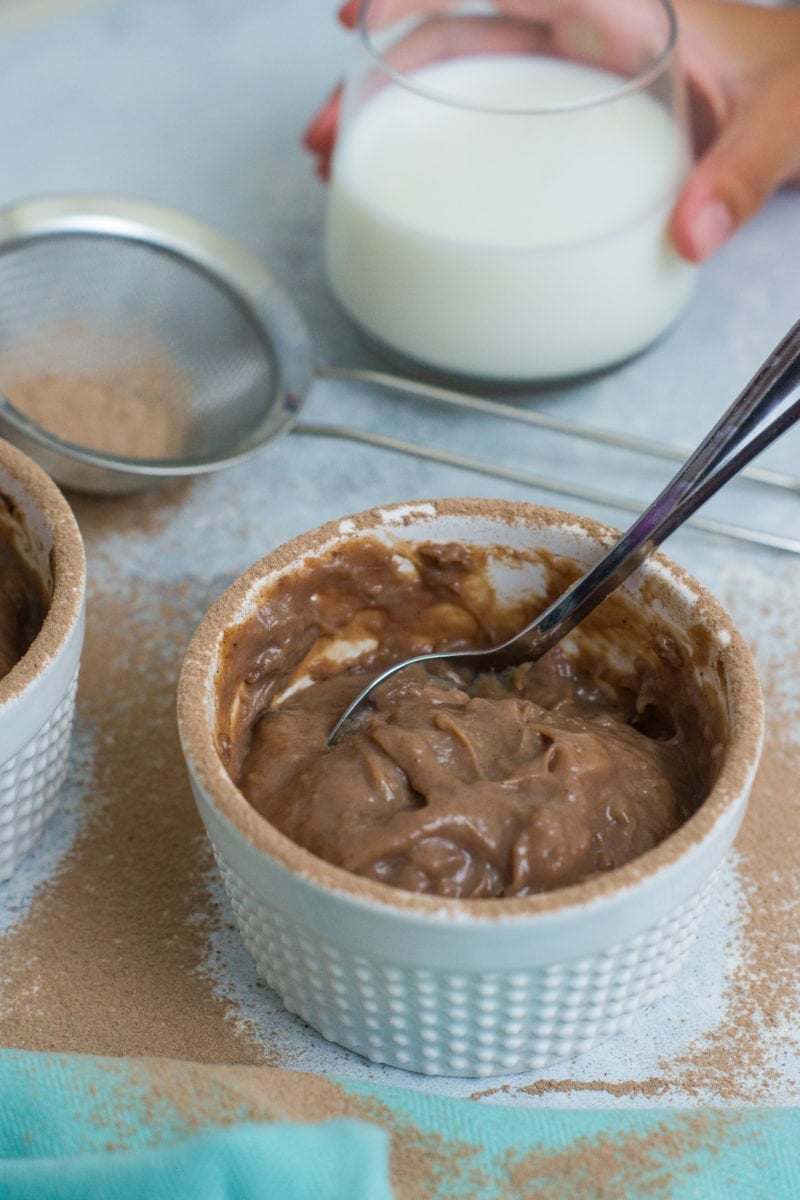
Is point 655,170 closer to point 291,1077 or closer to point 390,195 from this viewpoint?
point 390,195

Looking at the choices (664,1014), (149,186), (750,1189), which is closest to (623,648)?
(664,1014)

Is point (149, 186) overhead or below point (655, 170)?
below

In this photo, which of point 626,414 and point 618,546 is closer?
point 618,546

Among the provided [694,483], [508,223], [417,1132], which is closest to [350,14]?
[508,223]

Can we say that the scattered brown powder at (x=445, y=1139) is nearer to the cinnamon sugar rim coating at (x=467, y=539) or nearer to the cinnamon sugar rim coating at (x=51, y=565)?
the cinnamon sugar rim coating at (x=467, y=539)

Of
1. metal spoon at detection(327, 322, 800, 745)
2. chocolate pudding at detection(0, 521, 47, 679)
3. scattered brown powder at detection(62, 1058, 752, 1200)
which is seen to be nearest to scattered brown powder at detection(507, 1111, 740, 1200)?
scattered brown powder at detection(62, 1058, 752, 1200)

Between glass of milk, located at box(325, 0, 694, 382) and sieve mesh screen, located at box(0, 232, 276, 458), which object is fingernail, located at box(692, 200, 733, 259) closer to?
glass of milk, located at box(325, 0, 694, 382)
